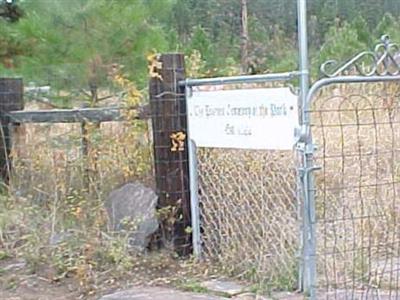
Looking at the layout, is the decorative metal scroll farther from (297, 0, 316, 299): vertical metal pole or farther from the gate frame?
(297, 0, 316, 299): vertical metal pole

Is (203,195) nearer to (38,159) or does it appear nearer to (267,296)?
(267,296)

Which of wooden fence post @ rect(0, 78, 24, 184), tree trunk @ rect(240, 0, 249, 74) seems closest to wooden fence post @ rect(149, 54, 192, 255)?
wooden fence post @ rect(0, 78, 24, 184)

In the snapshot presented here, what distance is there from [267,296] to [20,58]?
4.83 metres

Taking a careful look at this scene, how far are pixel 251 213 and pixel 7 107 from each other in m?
3.03

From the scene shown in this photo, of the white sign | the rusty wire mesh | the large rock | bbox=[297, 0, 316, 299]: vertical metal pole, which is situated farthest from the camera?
the rusty wire mesh

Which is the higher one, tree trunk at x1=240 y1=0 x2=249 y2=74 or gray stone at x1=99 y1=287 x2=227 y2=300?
tree trunk at x1=240 y1=0 x2=249 y2=74

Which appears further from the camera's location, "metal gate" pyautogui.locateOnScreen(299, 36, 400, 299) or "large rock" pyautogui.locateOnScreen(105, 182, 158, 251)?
"large rock" pyautogui.locateOnScreen(105, 182, 158, 251)

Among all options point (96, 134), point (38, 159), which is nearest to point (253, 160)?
point (96, 134)

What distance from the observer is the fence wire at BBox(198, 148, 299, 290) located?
478cm

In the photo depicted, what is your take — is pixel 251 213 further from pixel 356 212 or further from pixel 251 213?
pixel 356 212

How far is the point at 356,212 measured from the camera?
584 centimetres

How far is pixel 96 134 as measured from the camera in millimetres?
6016

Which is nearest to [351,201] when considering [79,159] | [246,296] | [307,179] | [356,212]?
[356,212]

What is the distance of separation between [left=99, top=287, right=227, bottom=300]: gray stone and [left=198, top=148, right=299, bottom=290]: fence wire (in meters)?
0.40
